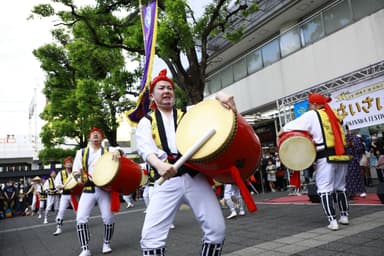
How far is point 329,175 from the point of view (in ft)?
15.3

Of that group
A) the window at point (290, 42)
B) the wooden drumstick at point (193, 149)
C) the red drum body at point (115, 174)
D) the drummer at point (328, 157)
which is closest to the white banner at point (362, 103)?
the drummer at point (328, 157)

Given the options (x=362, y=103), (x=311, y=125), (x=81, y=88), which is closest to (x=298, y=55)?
(x=362, y=103)

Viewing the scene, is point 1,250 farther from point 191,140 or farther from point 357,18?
point 357,18

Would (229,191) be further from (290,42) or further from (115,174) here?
(290,42)

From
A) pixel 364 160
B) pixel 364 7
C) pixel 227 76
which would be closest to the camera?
pixel 364 160

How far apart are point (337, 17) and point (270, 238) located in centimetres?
943

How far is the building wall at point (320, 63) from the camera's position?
1035cm

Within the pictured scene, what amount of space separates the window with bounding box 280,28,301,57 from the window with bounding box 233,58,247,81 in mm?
2824

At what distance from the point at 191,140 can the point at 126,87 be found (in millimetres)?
13385

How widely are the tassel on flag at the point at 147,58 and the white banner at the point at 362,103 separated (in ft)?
15.6

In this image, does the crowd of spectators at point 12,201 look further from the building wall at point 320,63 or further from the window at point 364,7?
the window at point 364,7

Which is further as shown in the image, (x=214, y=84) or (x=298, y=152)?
(x=214, y=84)

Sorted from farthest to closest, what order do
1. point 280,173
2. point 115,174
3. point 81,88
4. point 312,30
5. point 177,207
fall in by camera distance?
point 81,88
point 280,173
point 312,30
point 115,174
point 177,207

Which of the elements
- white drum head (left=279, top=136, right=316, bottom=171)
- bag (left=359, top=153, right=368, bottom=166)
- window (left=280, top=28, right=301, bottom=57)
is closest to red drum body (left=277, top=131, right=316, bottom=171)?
white drum head (left=279, top=136, right=316, bottom=171)
